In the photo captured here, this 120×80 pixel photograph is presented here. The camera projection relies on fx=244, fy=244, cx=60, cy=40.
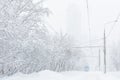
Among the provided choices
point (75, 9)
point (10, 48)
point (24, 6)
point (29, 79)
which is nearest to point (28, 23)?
point (24, 6)

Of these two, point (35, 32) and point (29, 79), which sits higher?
point (35, 32)

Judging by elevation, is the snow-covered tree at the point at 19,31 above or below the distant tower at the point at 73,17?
below

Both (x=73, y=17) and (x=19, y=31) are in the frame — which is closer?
(x=19, y=31)

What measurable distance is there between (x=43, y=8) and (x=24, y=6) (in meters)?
1.64

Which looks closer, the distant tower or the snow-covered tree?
the snow-covered tree

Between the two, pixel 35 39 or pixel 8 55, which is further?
pixel 35 39

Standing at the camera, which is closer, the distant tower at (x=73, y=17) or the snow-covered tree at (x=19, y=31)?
the snow-covered tree at (x=19, y=31)

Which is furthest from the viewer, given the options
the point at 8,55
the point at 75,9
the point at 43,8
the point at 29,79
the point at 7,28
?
the point at 75,9

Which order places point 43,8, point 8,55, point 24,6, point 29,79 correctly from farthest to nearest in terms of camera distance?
1. point 43,8
2. point 24,6
3. point 8,55
4. point 29,79

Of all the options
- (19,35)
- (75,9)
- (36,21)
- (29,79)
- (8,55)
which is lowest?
(29,79)

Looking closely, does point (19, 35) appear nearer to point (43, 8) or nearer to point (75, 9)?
point (43, 8)

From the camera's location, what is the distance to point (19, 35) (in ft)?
42.3

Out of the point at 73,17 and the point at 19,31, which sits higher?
the point at 73,17

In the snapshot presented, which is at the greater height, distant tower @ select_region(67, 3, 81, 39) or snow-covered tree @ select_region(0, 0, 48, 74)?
distant tower @ select_region(67, 3, 81, 39)
